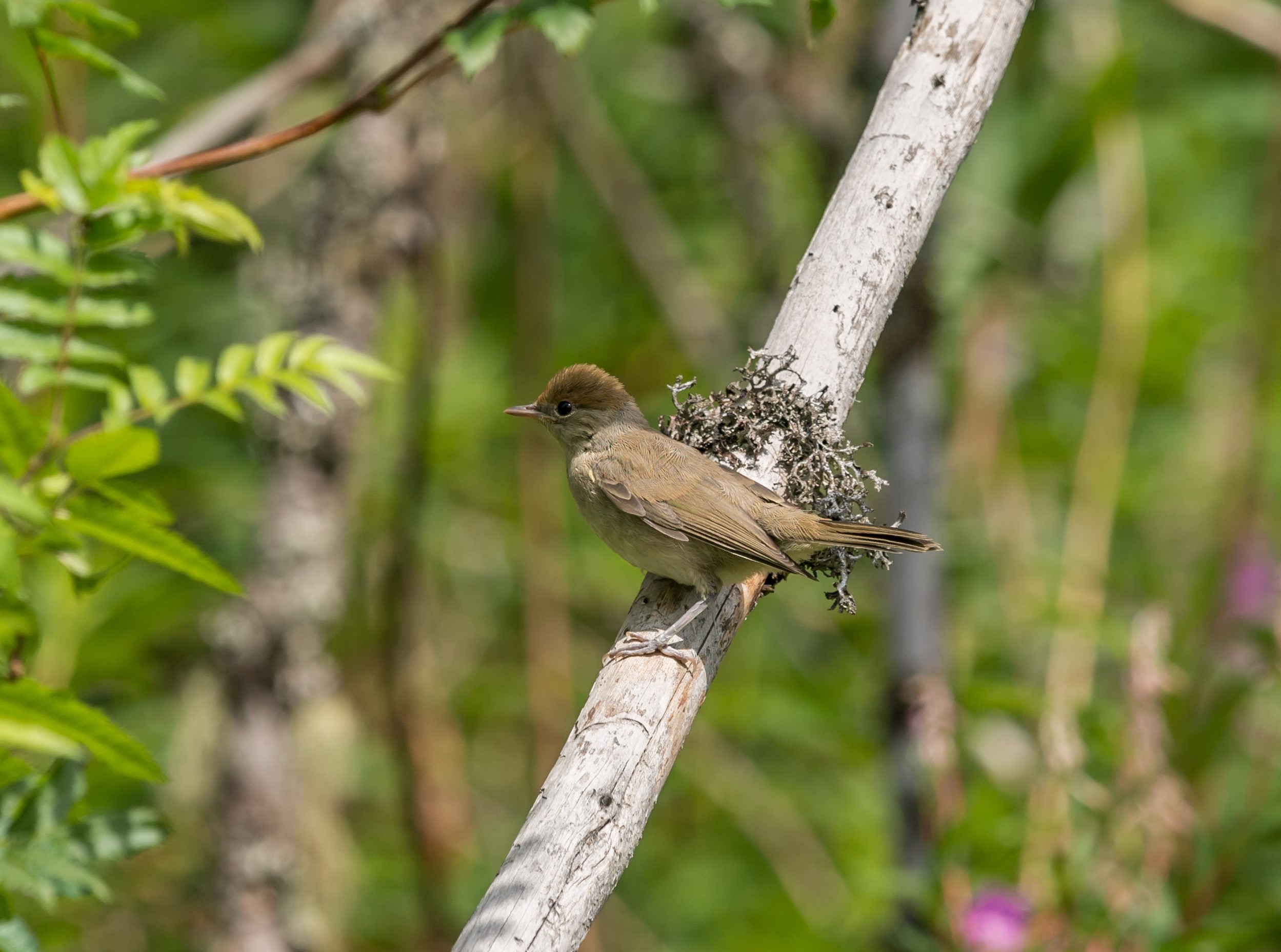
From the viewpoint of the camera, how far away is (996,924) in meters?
4.07

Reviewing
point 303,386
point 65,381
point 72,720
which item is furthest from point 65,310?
point 72,720

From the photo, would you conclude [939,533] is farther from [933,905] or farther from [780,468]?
[780,468]

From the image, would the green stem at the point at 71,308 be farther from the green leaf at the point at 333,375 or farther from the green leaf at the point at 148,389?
the green leaf at the point at 333,375

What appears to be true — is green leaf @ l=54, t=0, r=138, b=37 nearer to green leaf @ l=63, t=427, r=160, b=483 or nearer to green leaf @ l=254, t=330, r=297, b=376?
green leaf @ l=254, t=330, r=297, b=376

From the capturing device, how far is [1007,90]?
20.6 feet

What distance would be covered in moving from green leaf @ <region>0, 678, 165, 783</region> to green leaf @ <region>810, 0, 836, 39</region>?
198cm

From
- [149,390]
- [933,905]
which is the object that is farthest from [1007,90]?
[149,390]

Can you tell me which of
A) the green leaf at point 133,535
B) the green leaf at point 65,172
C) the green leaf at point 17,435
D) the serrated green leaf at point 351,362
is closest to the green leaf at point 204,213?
the green leaf at point 65,172

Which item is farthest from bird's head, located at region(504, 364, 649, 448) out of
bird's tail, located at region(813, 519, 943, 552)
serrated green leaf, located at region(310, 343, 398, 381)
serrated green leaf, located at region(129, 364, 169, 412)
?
serrated green leaf, located at region(129, 364, 169, 412)

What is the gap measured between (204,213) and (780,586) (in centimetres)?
482

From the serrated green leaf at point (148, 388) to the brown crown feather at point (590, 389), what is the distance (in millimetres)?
1721

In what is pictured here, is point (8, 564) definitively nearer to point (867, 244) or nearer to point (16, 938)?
point (16, 938)

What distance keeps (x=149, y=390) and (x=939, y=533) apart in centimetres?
346

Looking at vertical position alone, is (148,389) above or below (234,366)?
below
